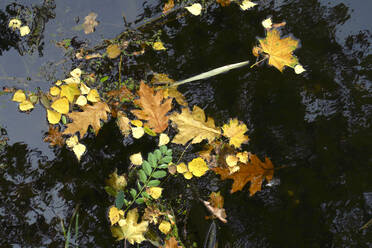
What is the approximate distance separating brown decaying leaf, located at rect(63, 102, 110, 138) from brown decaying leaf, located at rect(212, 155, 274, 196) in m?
0.82

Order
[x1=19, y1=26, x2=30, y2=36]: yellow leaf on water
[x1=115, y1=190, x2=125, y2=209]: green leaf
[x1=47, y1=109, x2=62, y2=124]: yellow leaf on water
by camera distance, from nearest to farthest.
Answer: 1. [x1=115, y1=190, x2=125, y2=209]: green leaf
2. [x1=47, y1=109, x2=62, y2=124]: yellow leaf on water
3. [x1=19, y1=26, x2=30, y2=36]: yellow leaf on water

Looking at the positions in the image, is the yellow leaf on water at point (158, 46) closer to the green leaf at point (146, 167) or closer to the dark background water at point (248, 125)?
the dark background water at point (248, 125)

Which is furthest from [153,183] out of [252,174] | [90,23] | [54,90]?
[90,23]

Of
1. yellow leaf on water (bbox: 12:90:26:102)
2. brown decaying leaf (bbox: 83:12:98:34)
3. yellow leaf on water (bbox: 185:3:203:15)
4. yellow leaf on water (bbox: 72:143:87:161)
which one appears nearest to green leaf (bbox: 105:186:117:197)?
yellow leaf on water (bbox: 72:143:87:161)

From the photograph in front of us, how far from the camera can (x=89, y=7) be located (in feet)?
6.43

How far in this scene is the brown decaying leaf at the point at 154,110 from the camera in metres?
1.76

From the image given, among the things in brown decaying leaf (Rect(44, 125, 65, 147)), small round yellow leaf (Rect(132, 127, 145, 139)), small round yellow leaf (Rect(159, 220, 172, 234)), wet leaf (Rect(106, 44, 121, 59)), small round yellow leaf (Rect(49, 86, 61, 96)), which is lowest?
small round yellow leaf (Rect(159, 220, 172, 234))

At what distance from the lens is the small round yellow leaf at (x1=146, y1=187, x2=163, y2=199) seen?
1.74 m

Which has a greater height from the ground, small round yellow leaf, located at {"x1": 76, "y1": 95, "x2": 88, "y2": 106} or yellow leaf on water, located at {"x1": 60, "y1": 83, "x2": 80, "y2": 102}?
yellow leaf on water, located at {"x1": 60, "y1": 83, "x2": 80, "y2": 102}

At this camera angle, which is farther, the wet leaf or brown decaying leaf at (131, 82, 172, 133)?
the wet leaf

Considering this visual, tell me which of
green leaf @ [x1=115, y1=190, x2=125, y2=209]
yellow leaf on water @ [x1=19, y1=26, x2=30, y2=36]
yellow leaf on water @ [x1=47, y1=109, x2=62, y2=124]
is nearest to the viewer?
green leaf @ [x1=115, y1=190, x2=125, y2=209]

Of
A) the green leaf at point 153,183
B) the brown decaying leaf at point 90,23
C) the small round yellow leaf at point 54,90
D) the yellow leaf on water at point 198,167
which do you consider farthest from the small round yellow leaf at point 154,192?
the brown decaying leaf at point 90,23

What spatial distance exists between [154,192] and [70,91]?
874 millimetres

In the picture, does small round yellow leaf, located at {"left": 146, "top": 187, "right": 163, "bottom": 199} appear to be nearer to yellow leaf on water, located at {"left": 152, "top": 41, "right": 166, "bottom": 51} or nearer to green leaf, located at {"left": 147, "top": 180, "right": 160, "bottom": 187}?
green leaf, located at {"left": 147, "top": 180, "right": 160, "bottom": 187}
